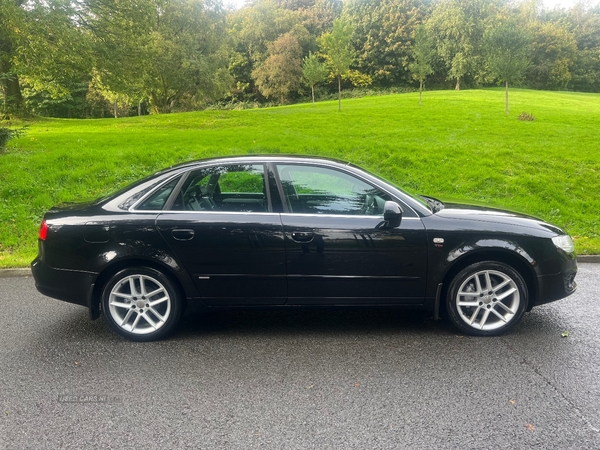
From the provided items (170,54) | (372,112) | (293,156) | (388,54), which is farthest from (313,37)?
(293,156)

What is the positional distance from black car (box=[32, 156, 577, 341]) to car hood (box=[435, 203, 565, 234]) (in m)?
0.02

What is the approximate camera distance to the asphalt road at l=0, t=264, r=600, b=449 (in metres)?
2.87

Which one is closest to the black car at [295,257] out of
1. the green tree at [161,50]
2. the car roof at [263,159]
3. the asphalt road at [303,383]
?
the car roof at [263,159]

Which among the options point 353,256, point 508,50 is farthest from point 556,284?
point 508,50

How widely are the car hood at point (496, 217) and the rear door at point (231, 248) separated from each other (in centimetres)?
154

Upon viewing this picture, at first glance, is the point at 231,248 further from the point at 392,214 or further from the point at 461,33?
the point at 461,33

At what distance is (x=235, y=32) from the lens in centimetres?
5716

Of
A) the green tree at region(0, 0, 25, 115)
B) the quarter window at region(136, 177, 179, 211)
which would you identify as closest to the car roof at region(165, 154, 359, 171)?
the quarter window at region(136, 177, 179, 211)

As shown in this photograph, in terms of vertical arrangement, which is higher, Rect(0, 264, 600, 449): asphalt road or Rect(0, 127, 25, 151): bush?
Rect(0, 127, 25, 151): bush

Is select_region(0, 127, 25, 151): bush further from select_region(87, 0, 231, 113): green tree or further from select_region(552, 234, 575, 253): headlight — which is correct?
select_region(552, 234, 575, 253): headlight

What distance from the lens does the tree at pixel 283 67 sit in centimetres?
5188

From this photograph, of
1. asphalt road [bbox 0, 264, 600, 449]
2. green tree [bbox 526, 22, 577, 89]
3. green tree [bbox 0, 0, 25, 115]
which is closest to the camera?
asphalt road [bbox 0, 264, 600, 449]

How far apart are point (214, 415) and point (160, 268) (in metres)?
1.59

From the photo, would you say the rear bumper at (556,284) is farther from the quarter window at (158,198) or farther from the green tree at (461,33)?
the green tree at (461,33)
